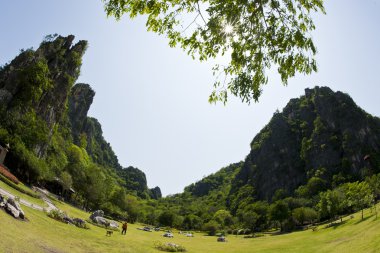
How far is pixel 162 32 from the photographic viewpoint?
1355 centimetres

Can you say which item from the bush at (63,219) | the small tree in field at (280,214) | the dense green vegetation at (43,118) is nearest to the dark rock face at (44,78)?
the dense green vegetation at (43,118)

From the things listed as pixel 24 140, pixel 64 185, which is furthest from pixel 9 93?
pixel 64 185

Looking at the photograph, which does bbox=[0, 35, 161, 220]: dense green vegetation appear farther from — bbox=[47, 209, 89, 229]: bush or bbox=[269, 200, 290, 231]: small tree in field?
bbox=[269, 200, 290, 231]: small tree in field

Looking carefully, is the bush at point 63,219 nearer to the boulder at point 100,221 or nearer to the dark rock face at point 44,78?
the boulder at point 100,221

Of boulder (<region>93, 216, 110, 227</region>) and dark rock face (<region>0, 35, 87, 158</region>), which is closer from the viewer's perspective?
boulder (<region>93, 216, 110, 227</region>)

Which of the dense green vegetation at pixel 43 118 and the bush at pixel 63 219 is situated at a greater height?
the dense green vegetation at pixel 43 118

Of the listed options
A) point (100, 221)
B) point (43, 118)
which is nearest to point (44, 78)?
point (43, 118)

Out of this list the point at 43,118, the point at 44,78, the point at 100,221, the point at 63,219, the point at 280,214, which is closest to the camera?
the point at 63,219

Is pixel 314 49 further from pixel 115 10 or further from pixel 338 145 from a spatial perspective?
pixel 338 145

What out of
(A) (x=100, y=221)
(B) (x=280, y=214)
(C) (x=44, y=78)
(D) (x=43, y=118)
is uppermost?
(C) (x=44, y=78)

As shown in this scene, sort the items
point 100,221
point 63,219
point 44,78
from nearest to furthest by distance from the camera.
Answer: point 63,219 → point 100,221 → point 44,78

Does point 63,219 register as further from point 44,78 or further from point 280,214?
point 280,214

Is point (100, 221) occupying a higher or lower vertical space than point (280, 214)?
lower

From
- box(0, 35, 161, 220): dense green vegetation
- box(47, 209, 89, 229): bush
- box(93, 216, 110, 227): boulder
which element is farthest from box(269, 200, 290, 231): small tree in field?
box(47, 209, 89, 229): bush
